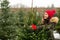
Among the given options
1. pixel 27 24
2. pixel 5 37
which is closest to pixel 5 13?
pixel 5 37

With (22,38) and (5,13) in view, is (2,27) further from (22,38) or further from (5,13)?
(22,38)

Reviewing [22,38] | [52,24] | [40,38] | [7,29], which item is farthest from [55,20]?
[7,29]

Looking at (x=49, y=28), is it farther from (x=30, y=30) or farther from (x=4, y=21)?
(x=4, y=21)

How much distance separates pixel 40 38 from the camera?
3574 mm

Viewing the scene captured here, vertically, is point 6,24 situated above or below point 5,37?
above

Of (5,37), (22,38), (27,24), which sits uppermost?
(27,24)

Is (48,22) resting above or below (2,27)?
above

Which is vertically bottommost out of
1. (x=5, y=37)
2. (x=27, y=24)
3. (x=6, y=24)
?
(x=5, y=37)

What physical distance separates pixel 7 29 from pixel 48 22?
6.40 m

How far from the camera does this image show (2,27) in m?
10.1

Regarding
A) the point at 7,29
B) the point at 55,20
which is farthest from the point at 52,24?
the point at 7,29

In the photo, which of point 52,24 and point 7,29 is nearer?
point 52,24

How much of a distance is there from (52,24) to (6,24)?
6.58m

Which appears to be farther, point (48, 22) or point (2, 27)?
point (2, 27)
